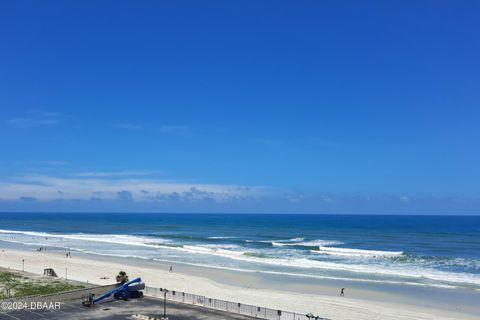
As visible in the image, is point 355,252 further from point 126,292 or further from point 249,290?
point 126,292

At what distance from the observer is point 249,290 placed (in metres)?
42.2

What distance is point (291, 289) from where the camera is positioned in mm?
43500

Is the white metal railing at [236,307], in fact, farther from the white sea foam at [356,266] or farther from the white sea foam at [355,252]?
the white sea foam at [355,252]

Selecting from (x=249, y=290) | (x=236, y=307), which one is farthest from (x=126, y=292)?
(x=249, y=290)

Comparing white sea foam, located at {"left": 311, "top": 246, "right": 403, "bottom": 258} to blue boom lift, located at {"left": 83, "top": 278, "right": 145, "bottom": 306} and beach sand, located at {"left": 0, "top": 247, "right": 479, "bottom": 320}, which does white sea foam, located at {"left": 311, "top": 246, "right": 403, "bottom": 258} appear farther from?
blue boom lift, located at {"left": 83, "top": 278, "right": 145, "bottom": 306}

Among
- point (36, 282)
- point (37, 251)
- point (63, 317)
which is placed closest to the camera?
point (63, 317)

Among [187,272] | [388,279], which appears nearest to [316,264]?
[388,279]

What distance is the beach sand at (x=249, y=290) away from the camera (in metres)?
34.7

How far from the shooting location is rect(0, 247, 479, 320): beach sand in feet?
114

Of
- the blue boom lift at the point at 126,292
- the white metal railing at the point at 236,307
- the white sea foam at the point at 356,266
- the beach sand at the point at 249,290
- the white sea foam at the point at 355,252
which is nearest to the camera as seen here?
the white metal railing at the point at 236,307

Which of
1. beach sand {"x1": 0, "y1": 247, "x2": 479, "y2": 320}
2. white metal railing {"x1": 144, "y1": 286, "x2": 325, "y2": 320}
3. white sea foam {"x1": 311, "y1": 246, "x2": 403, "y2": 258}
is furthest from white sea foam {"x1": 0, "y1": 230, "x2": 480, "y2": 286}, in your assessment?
white metal railing {"x1": 144, "y1": 286, "x2": 325, "y2": 320}

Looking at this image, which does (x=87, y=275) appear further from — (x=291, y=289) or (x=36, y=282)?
(x=291, y=289)

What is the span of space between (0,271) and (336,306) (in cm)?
3134

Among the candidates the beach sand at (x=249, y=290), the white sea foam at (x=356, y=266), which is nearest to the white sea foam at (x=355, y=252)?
the white sea foam at (x=356, y=266)
